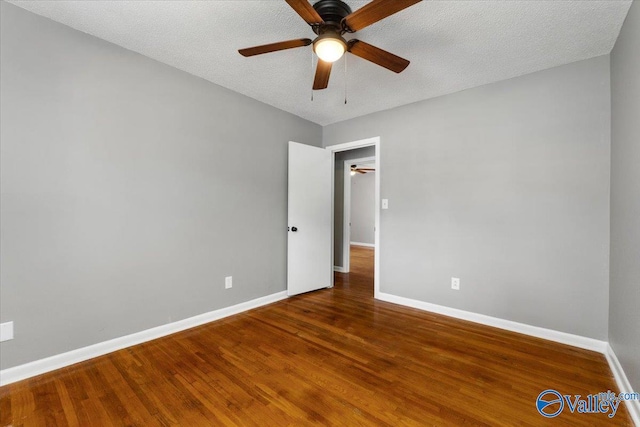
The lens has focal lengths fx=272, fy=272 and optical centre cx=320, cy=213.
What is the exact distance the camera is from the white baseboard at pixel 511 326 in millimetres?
2312

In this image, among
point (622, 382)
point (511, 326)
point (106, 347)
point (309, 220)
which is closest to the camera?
point (622, 382)

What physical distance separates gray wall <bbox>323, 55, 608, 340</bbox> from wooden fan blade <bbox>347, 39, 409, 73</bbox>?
1.49 meters

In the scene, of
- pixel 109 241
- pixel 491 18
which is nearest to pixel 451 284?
pixel 491 18

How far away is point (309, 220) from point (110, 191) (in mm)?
2281

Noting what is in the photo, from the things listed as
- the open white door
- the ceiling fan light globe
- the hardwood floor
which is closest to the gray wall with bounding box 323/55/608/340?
the hardwood floor

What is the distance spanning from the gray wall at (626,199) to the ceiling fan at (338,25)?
4.74ft

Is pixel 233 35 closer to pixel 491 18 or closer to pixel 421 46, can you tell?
pixel 421 46

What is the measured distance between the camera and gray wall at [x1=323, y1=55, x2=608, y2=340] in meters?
2.33

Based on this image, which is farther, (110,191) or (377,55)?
(110,191)

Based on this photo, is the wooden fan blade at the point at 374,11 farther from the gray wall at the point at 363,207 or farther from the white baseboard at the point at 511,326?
the gray wall at the point at 363,207

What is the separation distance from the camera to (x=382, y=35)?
206 centimetres

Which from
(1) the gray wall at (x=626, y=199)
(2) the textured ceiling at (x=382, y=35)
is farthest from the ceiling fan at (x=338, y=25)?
(1) the gray wall at (x=626, y=199)

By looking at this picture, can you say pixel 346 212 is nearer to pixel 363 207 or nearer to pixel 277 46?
pixel 277 46

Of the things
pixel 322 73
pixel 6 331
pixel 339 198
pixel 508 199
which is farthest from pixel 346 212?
pixel 6 331
